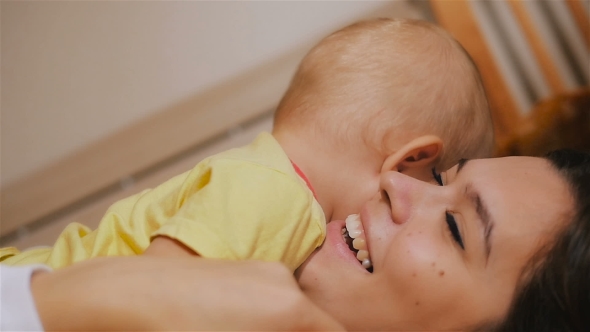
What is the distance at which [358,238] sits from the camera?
2.50ft

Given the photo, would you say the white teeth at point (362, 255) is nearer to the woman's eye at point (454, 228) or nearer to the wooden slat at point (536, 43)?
the woman's eye at point (454, 228)

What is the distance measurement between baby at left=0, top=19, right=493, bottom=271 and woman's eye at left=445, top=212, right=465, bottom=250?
12 centimetres

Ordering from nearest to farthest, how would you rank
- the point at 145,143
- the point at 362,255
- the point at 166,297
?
the point at 166,297, the point at 362,255, the point at 145,143

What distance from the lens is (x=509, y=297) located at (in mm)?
662

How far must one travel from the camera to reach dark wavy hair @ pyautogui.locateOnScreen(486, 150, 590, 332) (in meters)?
0.63

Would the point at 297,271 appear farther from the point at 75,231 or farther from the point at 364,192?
the point at 75,231

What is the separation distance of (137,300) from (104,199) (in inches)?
41.8

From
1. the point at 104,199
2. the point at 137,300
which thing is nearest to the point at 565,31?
the point at 104,199

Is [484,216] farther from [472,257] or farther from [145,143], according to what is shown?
[145,143]

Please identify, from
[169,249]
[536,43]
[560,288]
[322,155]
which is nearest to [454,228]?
[560,288]

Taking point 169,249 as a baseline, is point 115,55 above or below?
above

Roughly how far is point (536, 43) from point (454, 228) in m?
1.08

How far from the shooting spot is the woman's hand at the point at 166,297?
49 centimetres

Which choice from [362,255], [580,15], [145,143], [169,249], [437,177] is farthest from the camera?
[580,15]
